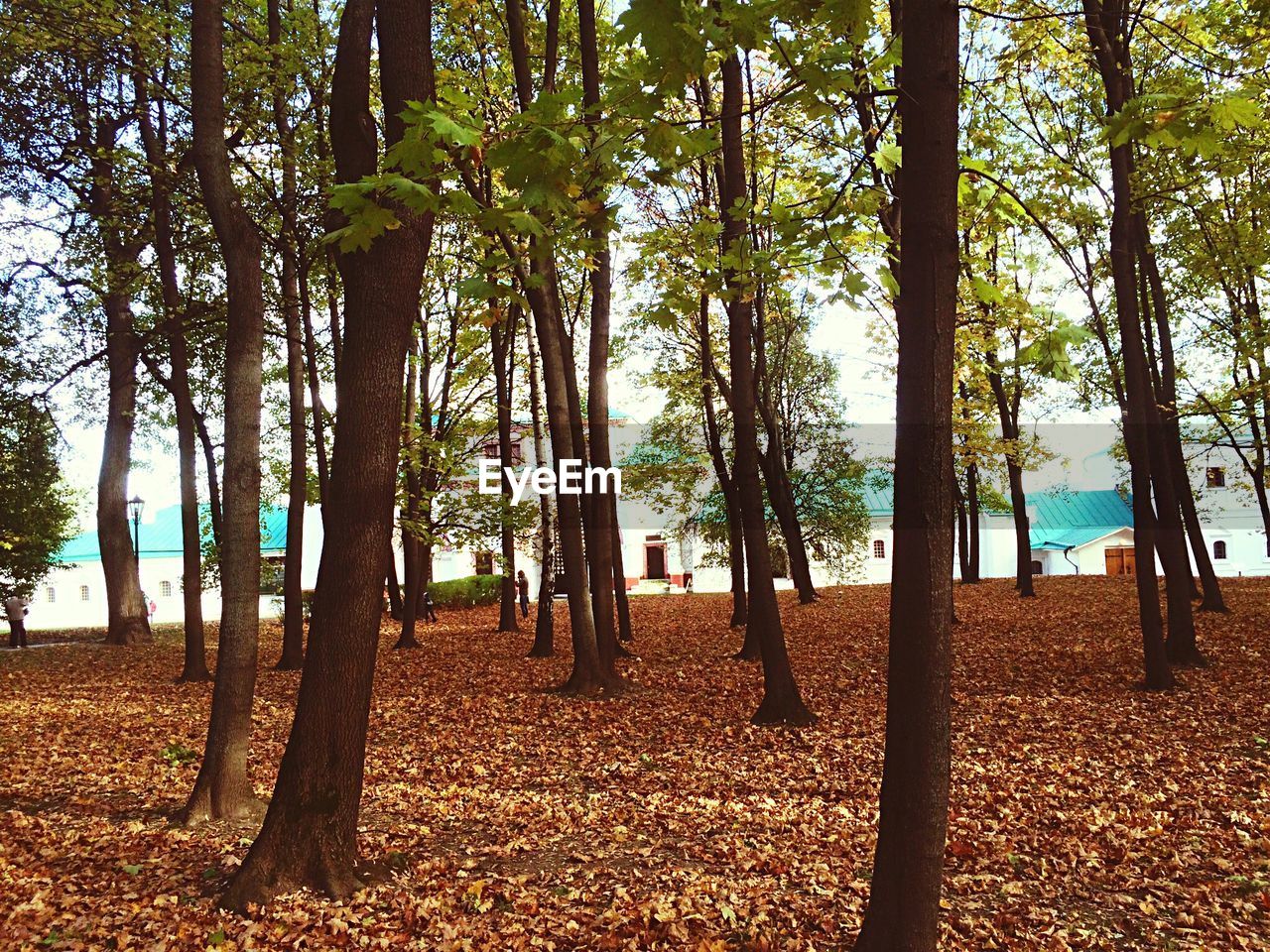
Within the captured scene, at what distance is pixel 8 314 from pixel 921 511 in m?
21.6

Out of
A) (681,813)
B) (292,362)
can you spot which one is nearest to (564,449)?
(292,362)

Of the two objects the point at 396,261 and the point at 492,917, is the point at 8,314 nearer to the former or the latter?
the point at 396,261

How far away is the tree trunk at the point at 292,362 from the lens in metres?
11.6

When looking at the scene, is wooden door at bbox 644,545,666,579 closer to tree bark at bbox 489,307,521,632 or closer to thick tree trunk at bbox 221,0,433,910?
tree bark at bbox 489,307,521,632

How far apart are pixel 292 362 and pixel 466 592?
18.4 metres

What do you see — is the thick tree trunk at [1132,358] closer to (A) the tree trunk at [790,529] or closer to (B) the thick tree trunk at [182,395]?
(A) the tree trunk at [790,529]

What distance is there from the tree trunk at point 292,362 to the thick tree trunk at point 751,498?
554 cm

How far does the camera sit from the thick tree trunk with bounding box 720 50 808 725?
9.73 m

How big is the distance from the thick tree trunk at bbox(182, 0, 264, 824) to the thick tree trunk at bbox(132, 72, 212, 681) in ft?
22.6

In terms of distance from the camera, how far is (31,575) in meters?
28.1

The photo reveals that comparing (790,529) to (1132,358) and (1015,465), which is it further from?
(1132,358)

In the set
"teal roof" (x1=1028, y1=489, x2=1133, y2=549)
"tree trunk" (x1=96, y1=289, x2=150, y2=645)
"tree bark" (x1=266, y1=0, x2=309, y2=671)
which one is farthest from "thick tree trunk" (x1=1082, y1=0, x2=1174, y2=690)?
"teal roof" (x1=1028, y1=489, x2=1133, y2=549)

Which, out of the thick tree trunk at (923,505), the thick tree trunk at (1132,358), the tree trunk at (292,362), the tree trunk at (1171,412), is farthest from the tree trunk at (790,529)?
the thick tree trunk at (923,505)

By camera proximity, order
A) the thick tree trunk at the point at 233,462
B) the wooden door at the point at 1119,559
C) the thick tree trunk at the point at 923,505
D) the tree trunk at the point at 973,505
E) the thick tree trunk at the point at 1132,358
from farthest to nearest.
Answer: the wooden door at the point at 1119,559 < the tree trunk at the point at 973,505 < the thick tree trunk at the point at 1132,358 < the thick tree trunk at the point at 233,462 < the thick tree trunk at the point at 923,505
